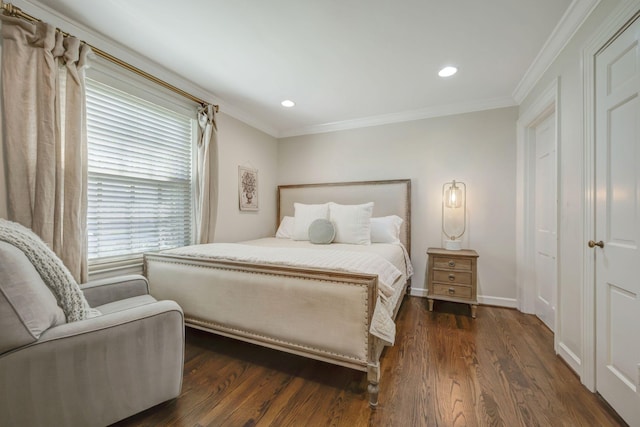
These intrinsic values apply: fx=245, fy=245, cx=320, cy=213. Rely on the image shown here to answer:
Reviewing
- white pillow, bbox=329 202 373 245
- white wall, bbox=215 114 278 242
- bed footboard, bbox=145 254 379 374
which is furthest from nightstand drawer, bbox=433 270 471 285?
white wall, bbox=215 114 278 242

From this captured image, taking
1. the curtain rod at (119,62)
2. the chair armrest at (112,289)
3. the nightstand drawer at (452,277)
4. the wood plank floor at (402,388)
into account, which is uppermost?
the curtain rod at (119,62)

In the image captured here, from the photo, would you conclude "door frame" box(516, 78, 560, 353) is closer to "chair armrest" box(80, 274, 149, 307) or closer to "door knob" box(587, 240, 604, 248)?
"door knob" box(587, 240, 604, 248)

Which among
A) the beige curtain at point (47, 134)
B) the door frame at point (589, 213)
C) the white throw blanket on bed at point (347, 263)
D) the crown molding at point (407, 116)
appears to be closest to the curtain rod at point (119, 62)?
the beige curtain at point (47, 134)

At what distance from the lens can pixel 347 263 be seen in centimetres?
161

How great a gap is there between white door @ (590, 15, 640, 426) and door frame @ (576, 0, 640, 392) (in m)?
0.03

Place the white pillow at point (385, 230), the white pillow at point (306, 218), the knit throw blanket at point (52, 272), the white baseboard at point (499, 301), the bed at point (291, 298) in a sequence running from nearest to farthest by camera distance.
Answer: the knit throw blanket at point (52, 272) < the bed at point (291, 298) < the white baseboard at point (499, 301) < the white pillow at point (385, 230) < the white pillow at point (306, 218)

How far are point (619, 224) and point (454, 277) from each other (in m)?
1.48

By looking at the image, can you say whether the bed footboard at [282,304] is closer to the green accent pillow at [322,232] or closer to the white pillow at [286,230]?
the green accent pillow at [322,232]

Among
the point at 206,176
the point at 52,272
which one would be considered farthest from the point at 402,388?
the point at 206,176

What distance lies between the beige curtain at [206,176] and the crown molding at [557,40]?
3.07 metres

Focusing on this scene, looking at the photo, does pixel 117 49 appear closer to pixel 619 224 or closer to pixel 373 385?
pixel 373 385

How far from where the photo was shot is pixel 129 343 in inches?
46.8

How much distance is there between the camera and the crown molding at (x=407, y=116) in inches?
113

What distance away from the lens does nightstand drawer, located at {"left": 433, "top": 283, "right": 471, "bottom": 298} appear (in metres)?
2.58
